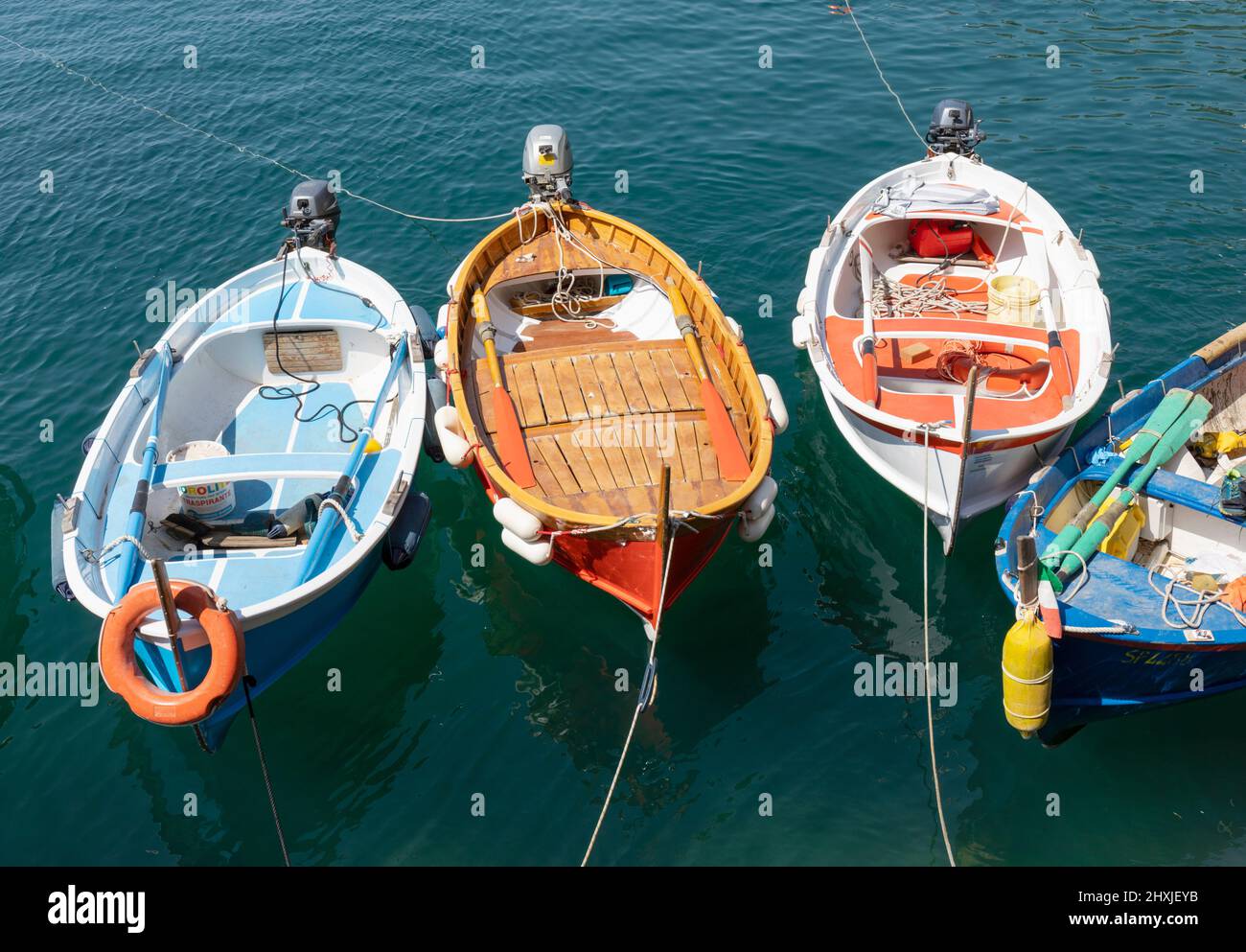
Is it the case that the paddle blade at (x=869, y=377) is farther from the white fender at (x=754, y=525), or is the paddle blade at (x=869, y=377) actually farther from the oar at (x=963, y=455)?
the white fender at (x=754, y=525)

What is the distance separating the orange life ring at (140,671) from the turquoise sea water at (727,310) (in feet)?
6.19

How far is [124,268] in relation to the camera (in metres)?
20.6

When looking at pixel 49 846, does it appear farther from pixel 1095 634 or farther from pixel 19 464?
pixel 1095 634

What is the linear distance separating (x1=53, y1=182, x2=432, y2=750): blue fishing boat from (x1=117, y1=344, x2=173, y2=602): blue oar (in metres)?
0.03

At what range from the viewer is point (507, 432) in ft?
43.2

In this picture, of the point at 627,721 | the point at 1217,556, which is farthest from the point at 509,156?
the point at 1217,556

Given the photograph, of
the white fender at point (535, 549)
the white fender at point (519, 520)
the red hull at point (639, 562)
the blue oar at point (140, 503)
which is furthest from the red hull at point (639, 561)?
the blue oar at point (140, 503)

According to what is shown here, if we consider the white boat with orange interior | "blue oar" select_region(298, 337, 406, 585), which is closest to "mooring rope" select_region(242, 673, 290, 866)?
"blue oar" select_region(298, 337, 406, 585)

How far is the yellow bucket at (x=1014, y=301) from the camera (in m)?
15.5

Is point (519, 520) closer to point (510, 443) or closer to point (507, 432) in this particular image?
point (510, 443)

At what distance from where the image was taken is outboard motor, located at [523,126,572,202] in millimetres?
17453

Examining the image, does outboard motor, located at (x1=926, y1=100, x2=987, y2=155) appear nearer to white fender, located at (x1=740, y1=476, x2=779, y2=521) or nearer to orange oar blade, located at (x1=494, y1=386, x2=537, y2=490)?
white fender, located at (x1=740, y1=476, x2=779, y2=521)

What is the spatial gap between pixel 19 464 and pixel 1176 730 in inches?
638

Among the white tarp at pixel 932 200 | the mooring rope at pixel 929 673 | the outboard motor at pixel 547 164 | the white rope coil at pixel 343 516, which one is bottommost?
the mooring rope at pixel 929 673
